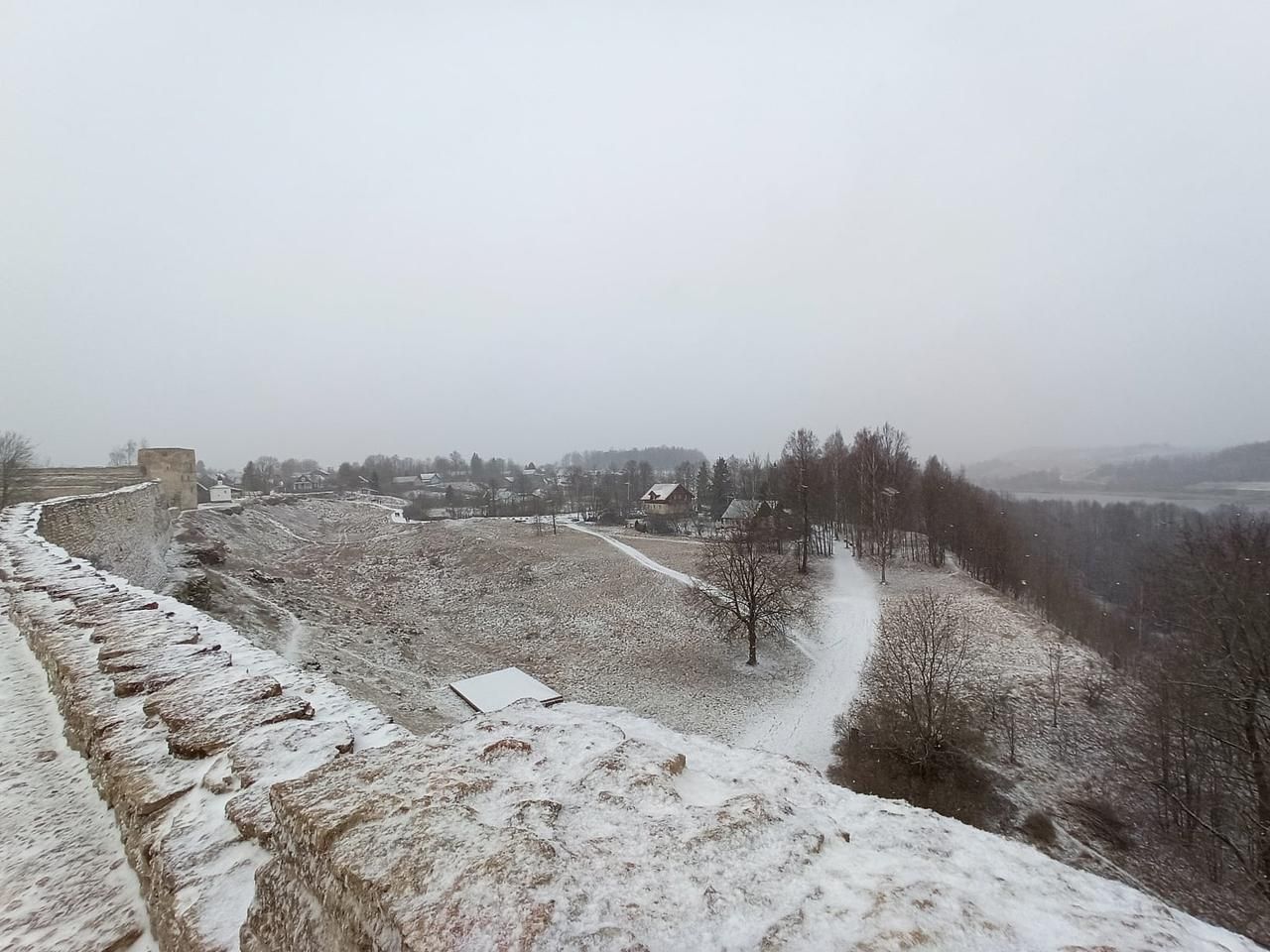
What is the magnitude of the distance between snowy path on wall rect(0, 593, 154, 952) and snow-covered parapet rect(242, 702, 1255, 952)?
3.26 ft

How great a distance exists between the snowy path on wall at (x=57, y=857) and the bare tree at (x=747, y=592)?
17.0 metres

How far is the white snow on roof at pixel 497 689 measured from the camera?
43.4ft

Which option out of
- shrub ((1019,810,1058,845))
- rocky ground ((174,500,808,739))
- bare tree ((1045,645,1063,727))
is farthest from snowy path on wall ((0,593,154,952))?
bare tree ((1045,645,1063,727))

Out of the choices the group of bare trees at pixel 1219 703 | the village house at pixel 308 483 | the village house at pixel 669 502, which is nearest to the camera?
the group of bare trees at pixel 1219 703

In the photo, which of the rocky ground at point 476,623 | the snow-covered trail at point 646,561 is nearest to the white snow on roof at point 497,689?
the rocky ground at point 476,623

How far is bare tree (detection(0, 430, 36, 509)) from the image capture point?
2245cm

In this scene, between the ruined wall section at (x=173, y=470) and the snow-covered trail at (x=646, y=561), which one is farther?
the ruined wall section at (x=173, y=470)

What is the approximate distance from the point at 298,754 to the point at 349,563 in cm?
3650

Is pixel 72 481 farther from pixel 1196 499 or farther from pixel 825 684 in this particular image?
pixel 1196 499

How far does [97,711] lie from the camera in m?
3.54

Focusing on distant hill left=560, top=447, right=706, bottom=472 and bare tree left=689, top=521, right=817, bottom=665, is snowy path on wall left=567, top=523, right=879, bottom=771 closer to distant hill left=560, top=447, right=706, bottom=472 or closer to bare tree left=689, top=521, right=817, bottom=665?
bare tree left=689, top=521, right=817, bottom=665

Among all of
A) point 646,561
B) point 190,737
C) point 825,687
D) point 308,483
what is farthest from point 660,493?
point 308,483

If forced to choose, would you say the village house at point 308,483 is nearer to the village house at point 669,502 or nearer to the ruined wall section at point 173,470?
the ruined wall section at point 173,470

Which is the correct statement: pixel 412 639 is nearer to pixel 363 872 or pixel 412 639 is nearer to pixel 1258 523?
pixel 363 872
